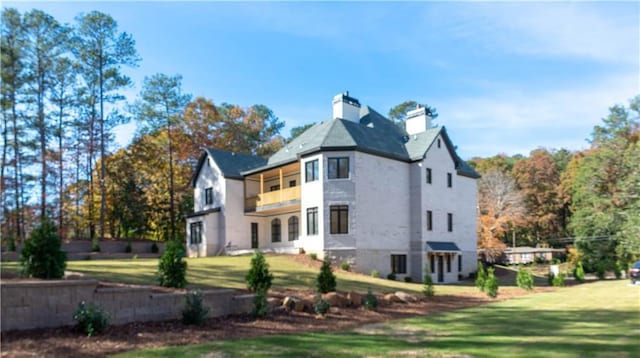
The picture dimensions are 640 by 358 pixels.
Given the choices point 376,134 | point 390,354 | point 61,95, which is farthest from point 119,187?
point 390,354

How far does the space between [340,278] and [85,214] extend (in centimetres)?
2702

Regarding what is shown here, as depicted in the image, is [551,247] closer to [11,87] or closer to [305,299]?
[305,299]

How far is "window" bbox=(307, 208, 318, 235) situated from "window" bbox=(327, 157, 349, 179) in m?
2.31

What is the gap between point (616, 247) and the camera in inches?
1463

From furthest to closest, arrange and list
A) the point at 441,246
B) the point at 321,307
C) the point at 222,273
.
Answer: the point at 441,246 → the point at 222,273 → the point at 321,307

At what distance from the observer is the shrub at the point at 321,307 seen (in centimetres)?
1362

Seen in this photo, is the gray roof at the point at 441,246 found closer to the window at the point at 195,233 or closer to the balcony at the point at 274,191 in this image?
the balcony at the point at 274,191

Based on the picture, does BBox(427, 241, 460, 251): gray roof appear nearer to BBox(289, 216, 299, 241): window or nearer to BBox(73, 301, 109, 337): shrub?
BBox(289, 216, 299, 241): window

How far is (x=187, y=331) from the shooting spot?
1045 centimetres

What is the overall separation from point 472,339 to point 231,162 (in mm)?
26915

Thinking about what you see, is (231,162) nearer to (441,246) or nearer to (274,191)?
(274,191)

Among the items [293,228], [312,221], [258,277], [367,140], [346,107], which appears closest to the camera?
[258,277]

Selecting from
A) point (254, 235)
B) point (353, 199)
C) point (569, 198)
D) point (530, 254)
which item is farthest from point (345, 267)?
point (569, 198)

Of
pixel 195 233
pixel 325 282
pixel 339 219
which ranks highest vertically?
pixel 339 219
